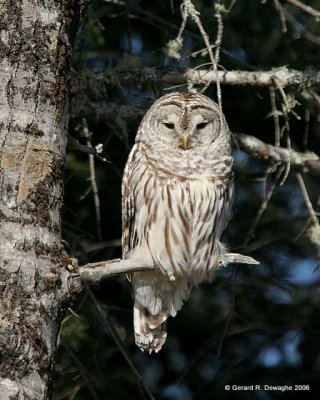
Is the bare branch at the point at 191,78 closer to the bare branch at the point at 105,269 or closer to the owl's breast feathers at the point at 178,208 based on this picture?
the owl's breast feathers at the point at 178,208

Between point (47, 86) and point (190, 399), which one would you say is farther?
point (190, 399)

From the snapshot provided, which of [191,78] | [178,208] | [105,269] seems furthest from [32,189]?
[191,78]

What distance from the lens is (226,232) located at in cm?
498

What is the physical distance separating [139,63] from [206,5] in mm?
655

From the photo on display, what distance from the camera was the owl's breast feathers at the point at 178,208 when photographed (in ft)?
13.4

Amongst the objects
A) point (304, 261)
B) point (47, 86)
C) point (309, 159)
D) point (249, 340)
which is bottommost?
point (249, 340)

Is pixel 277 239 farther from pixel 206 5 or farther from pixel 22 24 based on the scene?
pixel 22 24

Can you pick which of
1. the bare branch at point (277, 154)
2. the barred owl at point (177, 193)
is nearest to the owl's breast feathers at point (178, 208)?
the barred owl at point (177, 193)

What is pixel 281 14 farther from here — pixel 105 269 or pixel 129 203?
pixel 105 269

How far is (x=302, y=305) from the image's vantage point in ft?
16.6

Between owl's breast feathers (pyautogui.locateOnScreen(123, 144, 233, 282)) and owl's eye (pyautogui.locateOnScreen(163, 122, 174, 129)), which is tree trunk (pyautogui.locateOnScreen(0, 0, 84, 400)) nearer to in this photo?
owl's breast feathers (pyautogui.locateOnScreen(123, 144, 233, 282))

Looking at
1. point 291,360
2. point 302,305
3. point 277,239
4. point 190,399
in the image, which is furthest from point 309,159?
point 190,399

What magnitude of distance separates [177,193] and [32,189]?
1424 millimetres

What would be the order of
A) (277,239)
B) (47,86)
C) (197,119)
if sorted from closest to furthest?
(47,86)
(197,119)
(277,239)
